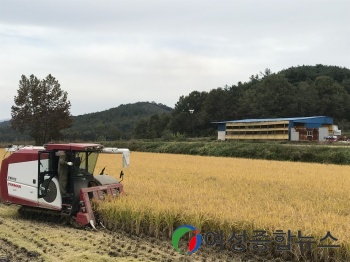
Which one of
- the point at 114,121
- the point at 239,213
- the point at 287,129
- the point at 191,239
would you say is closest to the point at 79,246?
the point at 191,239

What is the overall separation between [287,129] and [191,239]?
127 feet

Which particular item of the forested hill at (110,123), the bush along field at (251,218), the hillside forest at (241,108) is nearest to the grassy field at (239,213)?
the bush along field at (251,218)

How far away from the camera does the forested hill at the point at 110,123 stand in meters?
83.5

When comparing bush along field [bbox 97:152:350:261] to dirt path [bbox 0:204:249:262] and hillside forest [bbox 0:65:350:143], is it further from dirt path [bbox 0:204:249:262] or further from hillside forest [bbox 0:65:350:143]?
hillside forest [bbox 0:65:350:143]

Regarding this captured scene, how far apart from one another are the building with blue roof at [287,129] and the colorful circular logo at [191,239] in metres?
38.0

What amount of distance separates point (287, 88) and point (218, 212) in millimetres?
80125

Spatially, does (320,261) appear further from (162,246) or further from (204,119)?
(204,119)

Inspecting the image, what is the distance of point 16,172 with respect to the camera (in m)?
9.31

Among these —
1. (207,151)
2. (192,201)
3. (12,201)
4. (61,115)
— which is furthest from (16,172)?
(61,115)

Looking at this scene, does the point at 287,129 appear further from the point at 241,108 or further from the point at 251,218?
the point at 241,108

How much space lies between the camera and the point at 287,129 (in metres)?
43.1

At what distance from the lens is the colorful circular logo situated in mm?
6470

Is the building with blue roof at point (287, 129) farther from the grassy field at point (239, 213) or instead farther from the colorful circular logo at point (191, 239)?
the colorful circular logo at point (191, 239)

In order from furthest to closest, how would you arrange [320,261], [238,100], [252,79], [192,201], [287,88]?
1. [252,79]
2. [238,100]
3. [287,88]
4. [192,201]
5. [320,261]
